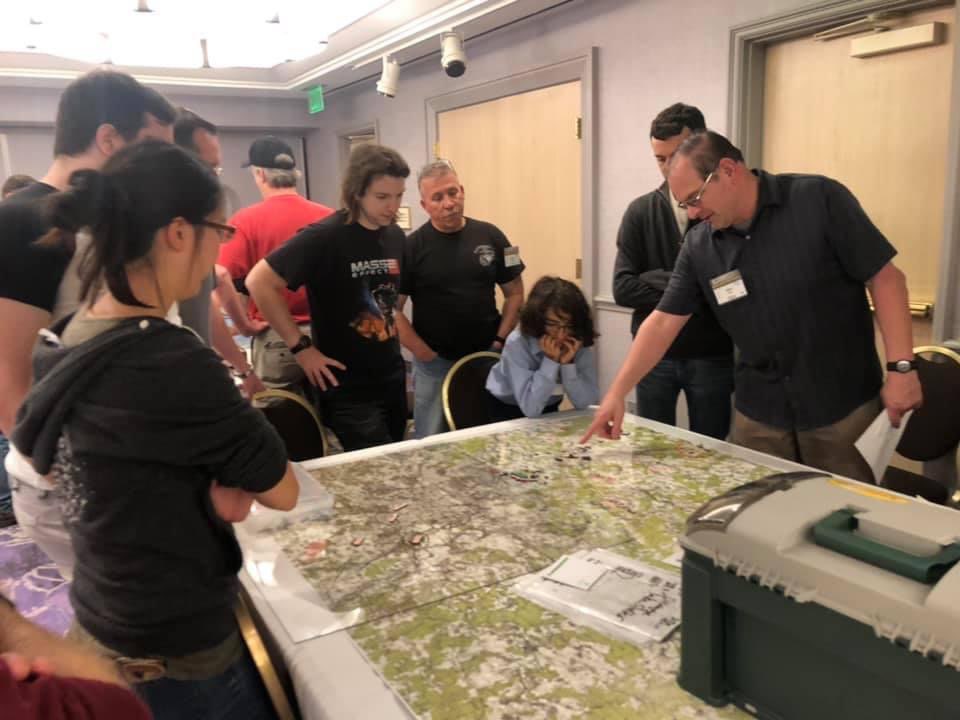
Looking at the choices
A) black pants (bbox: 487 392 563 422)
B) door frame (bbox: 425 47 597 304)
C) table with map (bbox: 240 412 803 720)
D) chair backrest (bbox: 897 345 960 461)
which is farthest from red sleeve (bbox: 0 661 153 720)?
door frame (bbox: 425 47 597 304)

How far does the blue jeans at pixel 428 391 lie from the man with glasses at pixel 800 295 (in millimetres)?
1014

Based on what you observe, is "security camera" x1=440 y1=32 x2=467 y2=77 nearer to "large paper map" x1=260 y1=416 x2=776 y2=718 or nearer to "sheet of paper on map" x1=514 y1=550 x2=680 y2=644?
"large paper map" x1=260 y1=416 x2=776 y2=718

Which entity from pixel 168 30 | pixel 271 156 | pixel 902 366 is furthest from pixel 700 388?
pixel 168 30

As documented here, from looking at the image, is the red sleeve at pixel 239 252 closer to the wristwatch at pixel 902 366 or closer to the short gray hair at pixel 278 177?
the short gray hair at pixel 278 177

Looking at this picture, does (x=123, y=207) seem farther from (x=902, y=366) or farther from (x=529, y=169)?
(x=529, y=169)

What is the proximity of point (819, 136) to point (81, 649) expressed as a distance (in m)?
2.94

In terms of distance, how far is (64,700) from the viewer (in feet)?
1.93

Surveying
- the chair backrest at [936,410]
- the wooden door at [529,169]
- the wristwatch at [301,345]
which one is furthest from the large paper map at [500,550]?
the wooden door at [529,169]

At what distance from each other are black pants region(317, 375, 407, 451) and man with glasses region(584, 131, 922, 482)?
34.8 inches

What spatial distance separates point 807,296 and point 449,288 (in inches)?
52.8

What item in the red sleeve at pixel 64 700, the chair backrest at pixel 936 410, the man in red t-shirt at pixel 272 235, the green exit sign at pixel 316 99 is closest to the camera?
the red sleeve at pixel 64 700

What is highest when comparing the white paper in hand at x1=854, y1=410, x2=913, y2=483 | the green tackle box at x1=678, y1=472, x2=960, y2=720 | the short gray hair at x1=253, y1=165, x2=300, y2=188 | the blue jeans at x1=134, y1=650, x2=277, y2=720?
the short gray hair at x1=253, y1=165, x2=300, y2=188

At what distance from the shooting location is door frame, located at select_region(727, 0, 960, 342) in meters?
2.39

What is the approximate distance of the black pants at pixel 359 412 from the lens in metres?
2.42
